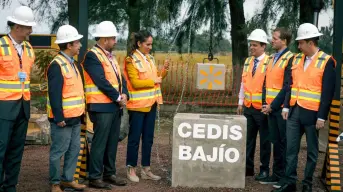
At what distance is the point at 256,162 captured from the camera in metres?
8.54

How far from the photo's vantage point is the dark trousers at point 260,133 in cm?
712

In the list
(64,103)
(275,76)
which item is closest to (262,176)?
(275,76)

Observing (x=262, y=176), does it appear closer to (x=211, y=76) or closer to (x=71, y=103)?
(x=71, y=103)

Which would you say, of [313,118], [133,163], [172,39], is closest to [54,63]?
[133,163]

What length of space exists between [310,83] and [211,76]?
7546 millimetres

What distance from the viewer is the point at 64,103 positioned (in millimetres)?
6078

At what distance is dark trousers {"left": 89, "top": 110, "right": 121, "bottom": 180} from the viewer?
6500 mm

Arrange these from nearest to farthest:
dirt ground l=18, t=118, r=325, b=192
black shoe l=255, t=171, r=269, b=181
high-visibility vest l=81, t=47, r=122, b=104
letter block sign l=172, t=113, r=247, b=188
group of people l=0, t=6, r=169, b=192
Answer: group of people l=0, t=6, r=169, b=192, high-visibility vest l=81, t=47, r=122, b=104, letter block sign l=172, t=113, r=247, b=188, dirt ground l=18, t=118, r=325, b=192, black shoe l=255, t=171, r=269, b=181

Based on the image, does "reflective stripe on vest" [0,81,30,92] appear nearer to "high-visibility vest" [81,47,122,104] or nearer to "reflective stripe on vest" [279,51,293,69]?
"high-visibility vest" [81,47,122,104]

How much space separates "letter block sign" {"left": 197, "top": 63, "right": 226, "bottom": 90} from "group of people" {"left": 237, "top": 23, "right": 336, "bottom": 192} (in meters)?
5.98

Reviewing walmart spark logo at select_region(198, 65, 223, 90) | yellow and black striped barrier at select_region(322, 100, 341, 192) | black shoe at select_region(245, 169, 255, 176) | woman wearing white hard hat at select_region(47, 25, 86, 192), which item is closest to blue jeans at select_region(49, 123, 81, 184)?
woman wearing white hard hat at select_region(47, 25, 86, 192)

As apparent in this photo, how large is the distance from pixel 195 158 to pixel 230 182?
49 centimetres

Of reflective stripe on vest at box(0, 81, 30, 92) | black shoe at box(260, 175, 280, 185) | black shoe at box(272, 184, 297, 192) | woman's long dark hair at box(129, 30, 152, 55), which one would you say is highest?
woman's long dark hair at box(129, 30, 152, 55)

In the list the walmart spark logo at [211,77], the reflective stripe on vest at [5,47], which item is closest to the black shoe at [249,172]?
the reflective stripe on vest at [5,47]
